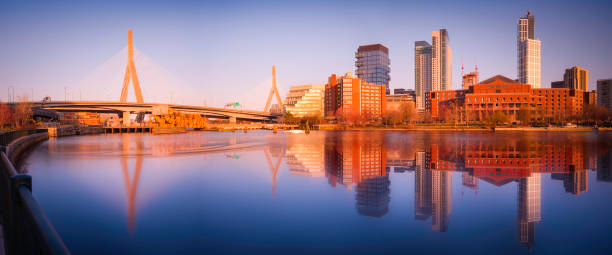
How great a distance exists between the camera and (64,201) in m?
10.4

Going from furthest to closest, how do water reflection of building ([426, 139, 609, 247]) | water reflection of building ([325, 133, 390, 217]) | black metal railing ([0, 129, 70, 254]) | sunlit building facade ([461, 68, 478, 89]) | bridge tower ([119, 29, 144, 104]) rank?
sunlit building facade ([461, 68, 478, 89]) → bridge tower ([119, 29, 144, 104]) → water reflection of building ([325, 133, 390, 217]) → water reflection of building ([426, 139, 609, 247]) → black metal railing ([0, 129, 70, 254])

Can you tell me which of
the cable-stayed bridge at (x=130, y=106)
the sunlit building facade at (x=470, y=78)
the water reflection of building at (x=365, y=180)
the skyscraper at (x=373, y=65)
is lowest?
the water reflection of building at (x=365, y=180)

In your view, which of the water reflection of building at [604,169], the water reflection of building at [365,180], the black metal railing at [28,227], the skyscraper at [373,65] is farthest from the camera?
the skyscraper at [373,65]

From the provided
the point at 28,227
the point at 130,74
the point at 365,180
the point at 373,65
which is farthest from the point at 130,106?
the point at 373,65

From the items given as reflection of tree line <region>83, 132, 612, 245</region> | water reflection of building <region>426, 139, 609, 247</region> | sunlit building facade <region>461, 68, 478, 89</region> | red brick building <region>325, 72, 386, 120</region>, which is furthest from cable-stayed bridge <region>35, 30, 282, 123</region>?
sunlit building facade <region>461, 68, 478, 89</region>

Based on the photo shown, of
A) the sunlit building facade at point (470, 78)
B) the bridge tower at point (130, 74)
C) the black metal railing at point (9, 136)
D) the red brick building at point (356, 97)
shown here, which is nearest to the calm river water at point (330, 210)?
the black metal railing at point (9, 136)

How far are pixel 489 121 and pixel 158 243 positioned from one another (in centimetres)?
8855

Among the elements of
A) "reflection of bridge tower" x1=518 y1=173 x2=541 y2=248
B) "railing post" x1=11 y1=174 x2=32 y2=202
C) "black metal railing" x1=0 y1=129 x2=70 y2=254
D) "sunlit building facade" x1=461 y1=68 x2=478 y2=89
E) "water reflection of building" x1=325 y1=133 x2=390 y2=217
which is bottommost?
"reflection of bridge tower" x1=518 y1=173 x2=541 y2=248

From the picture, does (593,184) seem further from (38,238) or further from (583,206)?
(38,238)

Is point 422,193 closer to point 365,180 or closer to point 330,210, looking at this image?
point 365,180

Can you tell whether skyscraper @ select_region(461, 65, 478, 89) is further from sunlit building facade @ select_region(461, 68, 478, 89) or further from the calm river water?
the calm river water

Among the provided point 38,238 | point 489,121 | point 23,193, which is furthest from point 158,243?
point 489,121

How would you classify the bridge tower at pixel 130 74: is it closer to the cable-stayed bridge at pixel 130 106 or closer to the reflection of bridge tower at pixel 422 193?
the cable-stayed bridge at pixel 130 106

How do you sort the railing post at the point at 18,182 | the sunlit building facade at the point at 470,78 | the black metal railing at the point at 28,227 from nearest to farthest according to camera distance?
the black metal railing at the point at 28,227
the railing post at the point at 18,182
the sunlit building facade at the point at 470,78
